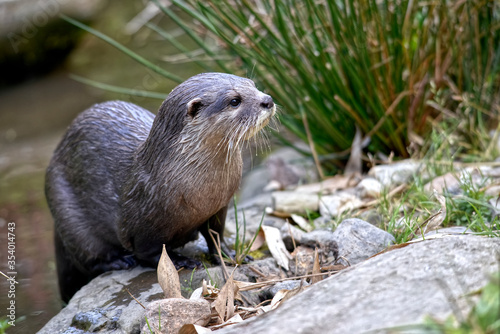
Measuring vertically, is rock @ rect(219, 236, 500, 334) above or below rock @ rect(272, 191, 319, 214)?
above

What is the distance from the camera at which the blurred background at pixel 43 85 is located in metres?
3.89

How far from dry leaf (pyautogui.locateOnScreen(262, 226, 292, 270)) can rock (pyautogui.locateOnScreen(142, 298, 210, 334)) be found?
0.59 meters

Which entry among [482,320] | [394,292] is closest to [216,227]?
[394,292]

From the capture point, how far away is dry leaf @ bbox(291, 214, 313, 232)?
109 inches

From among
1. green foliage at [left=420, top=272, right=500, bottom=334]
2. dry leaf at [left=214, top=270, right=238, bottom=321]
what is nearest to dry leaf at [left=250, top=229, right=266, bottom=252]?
dry leaf at [left=214, top=270, right=238, bottom=321]

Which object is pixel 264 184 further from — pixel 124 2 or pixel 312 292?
pixel 124 2

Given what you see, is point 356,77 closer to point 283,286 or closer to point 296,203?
point 296,203

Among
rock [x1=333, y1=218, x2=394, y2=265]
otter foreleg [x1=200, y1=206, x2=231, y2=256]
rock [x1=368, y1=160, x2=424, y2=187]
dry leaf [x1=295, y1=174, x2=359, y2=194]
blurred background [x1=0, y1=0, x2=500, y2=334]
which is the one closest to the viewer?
rock [x1=333, y1=218, x2=394, y2=265]

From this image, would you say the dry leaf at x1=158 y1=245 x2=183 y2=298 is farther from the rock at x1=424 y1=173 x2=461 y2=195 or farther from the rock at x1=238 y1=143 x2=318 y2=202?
the rock at x1=238 y1=143 x2=318 y2=202

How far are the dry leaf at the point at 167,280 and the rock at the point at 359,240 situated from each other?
0.61m

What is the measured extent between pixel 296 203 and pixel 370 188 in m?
0.36

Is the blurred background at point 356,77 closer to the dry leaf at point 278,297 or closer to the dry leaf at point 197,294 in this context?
the dry leaf at point 197,294

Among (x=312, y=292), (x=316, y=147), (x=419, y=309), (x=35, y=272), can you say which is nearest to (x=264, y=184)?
(x=316, y=147)

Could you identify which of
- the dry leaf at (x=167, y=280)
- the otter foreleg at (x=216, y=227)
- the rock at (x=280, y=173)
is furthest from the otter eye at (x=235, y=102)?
the rock at (x=280, y=173)
